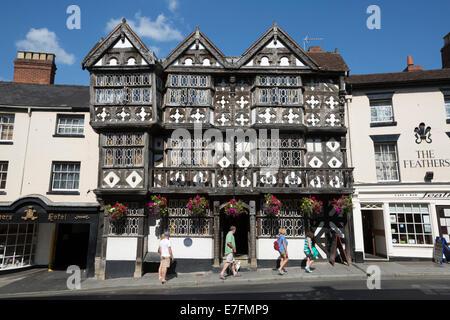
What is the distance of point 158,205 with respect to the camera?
1173 cm

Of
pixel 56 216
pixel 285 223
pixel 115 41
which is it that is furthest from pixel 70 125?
pixel 285 223

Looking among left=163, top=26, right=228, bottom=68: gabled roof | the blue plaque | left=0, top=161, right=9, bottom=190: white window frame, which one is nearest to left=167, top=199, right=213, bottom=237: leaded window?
the blue plaque

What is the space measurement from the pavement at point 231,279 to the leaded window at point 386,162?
4174 mm

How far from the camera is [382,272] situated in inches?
416

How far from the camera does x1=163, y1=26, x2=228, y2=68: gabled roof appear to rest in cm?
1313

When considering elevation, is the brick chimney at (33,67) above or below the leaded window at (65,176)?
above

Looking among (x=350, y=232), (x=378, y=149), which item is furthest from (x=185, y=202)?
(x=378, y=149)

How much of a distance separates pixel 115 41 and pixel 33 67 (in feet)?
27.0

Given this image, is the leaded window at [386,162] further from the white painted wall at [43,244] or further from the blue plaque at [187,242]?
the white painted wall at [43,244]

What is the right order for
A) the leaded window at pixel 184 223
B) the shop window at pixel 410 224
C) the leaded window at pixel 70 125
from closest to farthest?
the leaded window at pixel 184 223, the shop window at pixel 410 224, the leaded window at pixel 70 125

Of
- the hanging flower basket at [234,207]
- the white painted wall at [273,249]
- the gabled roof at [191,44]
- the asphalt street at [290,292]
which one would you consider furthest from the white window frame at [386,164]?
the gabled roof at [191,44]

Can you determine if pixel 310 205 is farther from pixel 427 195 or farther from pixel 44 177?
pixel 44 177

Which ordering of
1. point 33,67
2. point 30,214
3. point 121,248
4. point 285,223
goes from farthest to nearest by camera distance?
point 33,67, point 30,214, point 285,223, point 121,248

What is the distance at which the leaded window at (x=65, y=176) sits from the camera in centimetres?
1350
